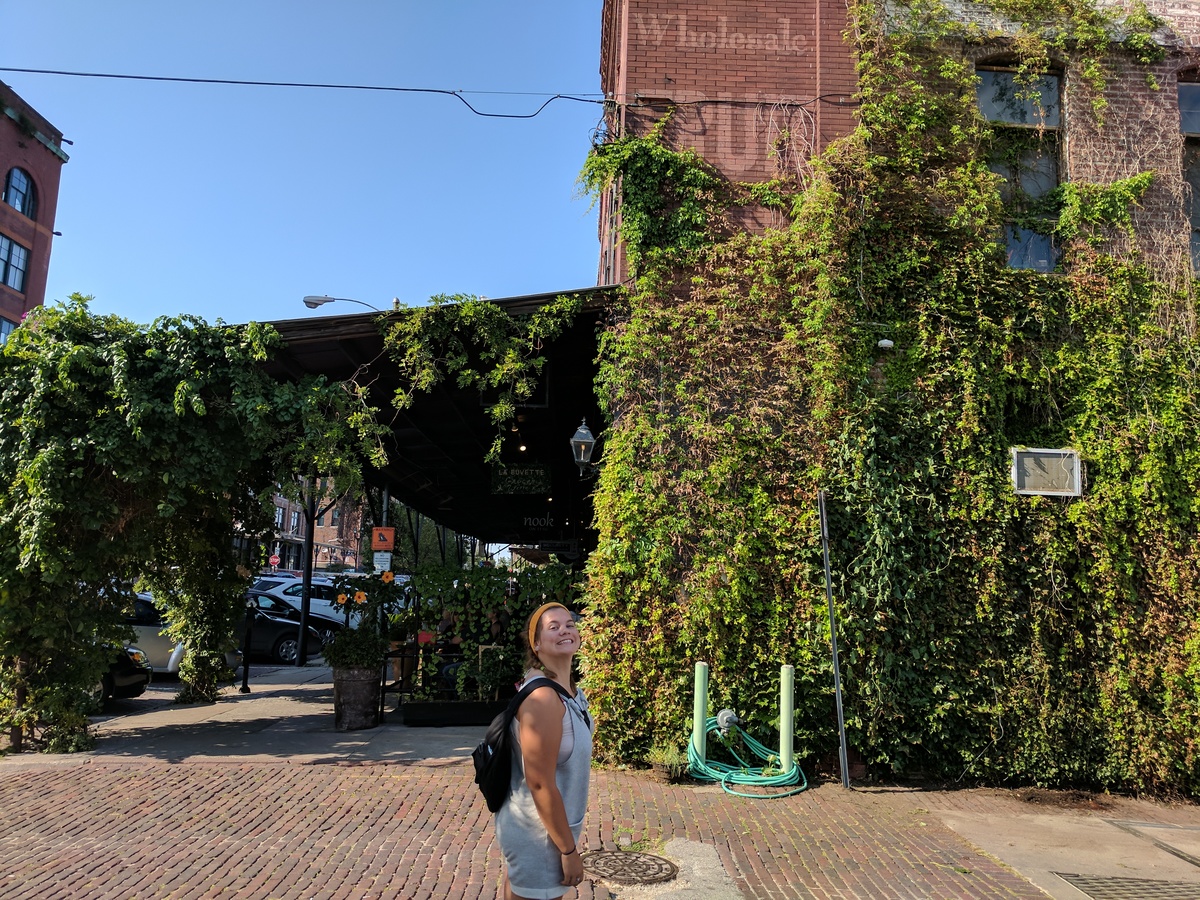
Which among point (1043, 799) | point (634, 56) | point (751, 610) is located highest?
point (634, 56)

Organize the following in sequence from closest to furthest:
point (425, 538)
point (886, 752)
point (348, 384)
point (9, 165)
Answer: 1. point (886, 752)
2. point (348, 384)
3. point (9, 165)
4. point (425, 538)

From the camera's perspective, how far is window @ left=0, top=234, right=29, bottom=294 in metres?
32.9

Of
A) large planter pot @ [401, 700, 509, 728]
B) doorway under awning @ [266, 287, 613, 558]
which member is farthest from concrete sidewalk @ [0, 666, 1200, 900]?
doorway under awning @ [266, 287, 613, 558]

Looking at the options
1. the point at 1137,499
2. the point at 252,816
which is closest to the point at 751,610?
the point at 1137,499

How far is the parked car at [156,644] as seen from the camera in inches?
559

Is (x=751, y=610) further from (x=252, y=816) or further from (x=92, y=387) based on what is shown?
(x=92, y=387)

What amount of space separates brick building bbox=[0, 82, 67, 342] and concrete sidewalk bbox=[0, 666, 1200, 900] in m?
31.6

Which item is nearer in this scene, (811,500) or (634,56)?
(811,500)

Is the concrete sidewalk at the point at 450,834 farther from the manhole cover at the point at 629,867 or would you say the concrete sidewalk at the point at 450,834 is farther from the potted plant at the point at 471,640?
the potted plant at the point at 471,640

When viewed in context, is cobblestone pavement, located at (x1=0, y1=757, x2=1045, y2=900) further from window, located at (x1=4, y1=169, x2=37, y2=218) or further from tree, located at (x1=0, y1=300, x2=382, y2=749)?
window, located at (x1=4, y1=169, x2=37, y2=218)

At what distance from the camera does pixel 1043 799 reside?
7855mm

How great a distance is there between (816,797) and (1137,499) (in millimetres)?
4464

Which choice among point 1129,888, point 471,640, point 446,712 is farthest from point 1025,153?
point 446,712

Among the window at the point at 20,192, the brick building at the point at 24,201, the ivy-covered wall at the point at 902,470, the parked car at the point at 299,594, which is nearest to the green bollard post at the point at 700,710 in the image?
the ivy-covered wall at the point at 902,470
